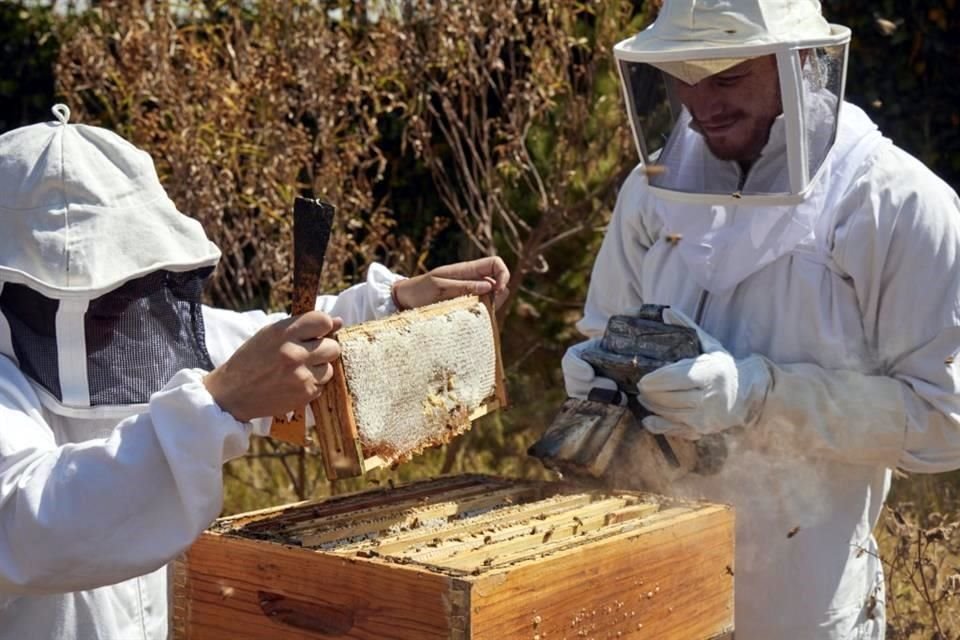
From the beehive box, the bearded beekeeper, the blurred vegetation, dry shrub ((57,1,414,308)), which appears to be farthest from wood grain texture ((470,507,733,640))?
dry shrub ((57,1,414,308))

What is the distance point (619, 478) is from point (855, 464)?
58 cm

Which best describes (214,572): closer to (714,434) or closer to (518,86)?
(714,434)

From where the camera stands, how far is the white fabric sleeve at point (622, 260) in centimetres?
334

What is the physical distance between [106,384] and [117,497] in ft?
1.16

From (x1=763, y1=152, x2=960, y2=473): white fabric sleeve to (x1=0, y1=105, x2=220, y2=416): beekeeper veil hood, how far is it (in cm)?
137

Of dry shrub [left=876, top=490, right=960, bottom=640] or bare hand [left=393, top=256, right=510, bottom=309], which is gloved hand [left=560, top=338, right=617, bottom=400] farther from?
dry shrub [left=876, top=490, right=960, bottom=640]

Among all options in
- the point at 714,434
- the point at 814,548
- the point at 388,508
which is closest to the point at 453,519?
the point at 388,508

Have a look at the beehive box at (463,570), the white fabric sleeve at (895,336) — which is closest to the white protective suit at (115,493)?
the beehive box at (463,570)

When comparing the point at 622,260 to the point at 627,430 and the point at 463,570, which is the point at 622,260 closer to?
the point at 627,430

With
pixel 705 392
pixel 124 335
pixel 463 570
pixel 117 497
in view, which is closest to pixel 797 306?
pixel 705 392

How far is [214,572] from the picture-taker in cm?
240

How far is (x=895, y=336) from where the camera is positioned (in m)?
2.91

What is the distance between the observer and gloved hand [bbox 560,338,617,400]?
9.68ft

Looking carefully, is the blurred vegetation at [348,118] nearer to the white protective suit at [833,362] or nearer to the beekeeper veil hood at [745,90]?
the white protective suit at [833,362]
